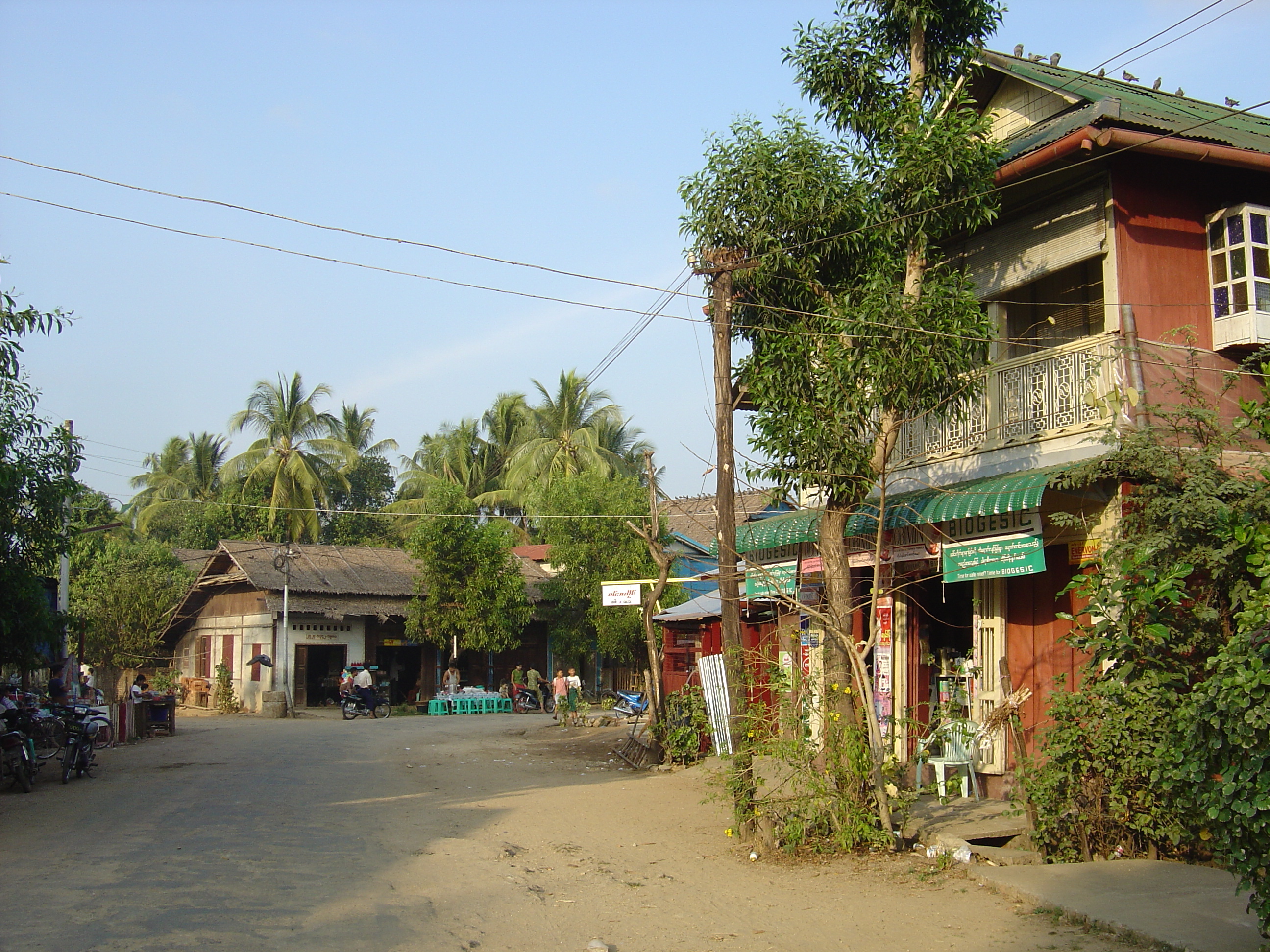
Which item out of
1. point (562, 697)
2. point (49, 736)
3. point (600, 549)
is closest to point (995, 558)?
point (49, 736)

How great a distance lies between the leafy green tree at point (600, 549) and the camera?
33.8 metres

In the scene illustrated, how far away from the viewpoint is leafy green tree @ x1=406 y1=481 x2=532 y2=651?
108ft

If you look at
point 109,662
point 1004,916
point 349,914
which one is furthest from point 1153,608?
point 109,662

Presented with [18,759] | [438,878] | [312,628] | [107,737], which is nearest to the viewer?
[438,878]

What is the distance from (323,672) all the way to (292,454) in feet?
25.6

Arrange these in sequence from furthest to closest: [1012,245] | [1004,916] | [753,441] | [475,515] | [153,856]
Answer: [475,515] < [1012,245] < [753,441] < [153,856] < [1004,916]

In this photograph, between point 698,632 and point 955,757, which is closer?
point 955,757

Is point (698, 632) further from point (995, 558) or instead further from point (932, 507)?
point (995, 558)

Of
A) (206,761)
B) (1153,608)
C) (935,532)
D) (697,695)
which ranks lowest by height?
(206,761)

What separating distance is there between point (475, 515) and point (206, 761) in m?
16.4

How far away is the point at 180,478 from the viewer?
45688 mm

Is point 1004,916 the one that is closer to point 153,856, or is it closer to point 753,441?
point 753,441

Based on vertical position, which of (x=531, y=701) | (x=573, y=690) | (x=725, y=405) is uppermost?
(x=725, y=405)

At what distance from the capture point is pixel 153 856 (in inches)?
359
